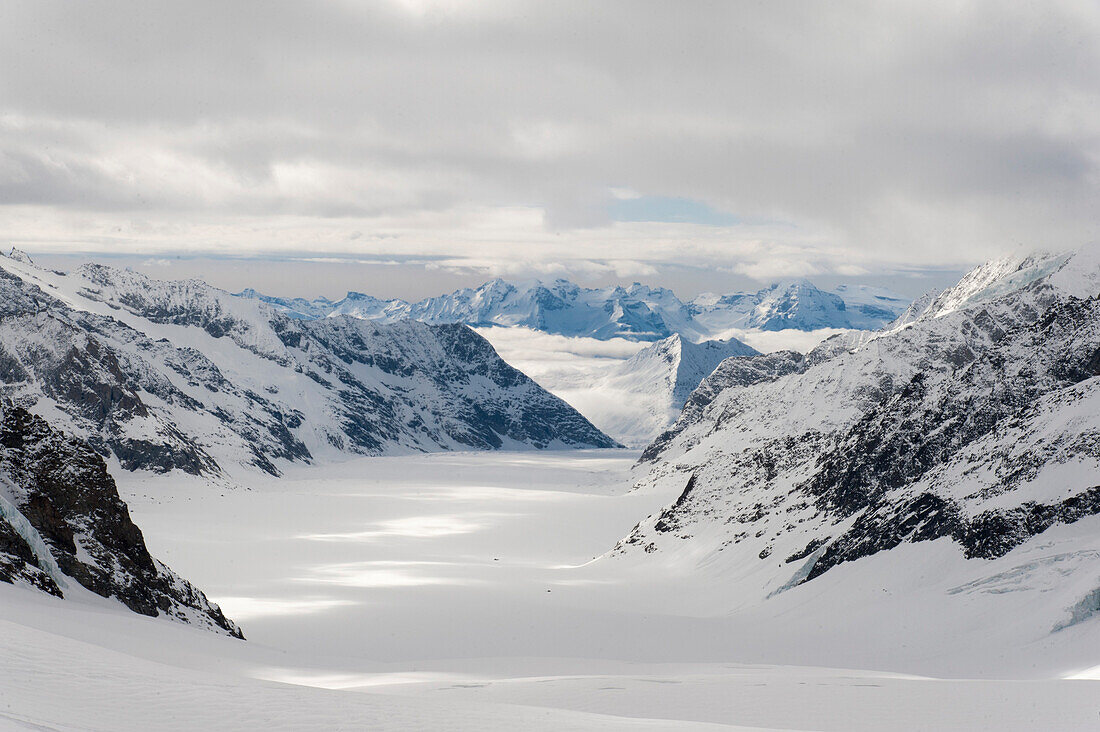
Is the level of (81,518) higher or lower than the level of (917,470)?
lower

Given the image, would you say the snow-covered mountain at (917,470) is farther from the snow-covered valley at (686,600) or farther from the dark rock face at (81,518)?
the dark rock face at (81,518)

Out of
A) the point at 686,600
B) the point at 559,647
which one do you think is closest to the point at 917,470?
the point at 686,600

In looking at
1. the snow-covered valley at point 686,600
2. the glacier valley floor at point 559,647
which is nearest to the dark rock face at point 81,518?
the snow-covered valley at point 686,600

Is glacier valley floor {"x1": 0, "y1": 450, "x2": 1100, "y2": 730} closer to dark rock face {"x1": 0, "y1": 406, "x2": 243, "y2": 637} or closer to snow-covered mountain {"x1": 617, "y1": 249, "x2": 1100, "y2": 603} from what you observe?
dark rock face {"x1": 0, "y1": 406, "x2": 243, "y2": 637}

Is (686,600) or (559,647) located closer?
(559,647)

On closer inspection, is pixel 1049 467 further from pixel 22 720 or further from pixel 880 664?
pixel 22 720

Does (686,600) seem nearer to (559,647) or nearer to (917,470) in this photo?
(917,470)

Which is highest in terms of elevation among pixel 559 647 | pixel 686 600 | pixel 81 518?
pixel 81 518
